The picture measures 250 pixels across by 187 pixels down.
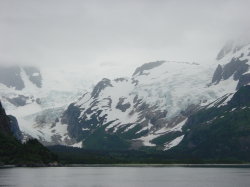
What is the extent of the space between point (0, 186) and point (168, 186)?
53.1 meters

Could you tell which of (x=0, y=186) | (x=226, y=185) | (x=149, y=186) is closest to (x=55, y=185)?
(x=0, y=186)

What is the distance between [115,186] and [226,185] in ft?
118

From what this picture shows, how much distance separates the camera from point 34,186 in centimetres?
16950

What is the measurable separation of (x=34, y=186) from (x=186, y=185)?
49590 millimetres

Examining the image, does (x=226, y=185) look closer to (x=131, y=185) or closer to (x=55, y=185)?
(x=131, y=185)

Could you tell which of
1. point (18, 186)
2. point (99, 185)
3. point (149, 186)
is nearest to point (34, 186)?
point (18, 186)

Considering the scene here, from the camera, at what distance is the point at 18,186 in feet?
547

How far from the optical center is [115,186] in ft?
568

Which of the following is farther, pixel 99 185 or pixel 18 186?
pixel 99 185

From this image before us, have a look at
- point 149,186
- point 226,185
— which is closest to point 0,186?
point 149,186

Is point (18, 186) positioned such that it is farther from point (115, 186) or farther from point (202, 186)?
point (202, 186)

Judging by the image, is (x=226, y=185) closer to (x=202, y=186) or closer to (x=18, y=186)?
(x=202, y=186)

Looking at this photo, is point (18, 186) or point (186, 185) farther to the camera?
point (186, 185)

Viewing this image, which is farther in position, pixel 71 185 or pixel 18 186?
pixel 71 185
